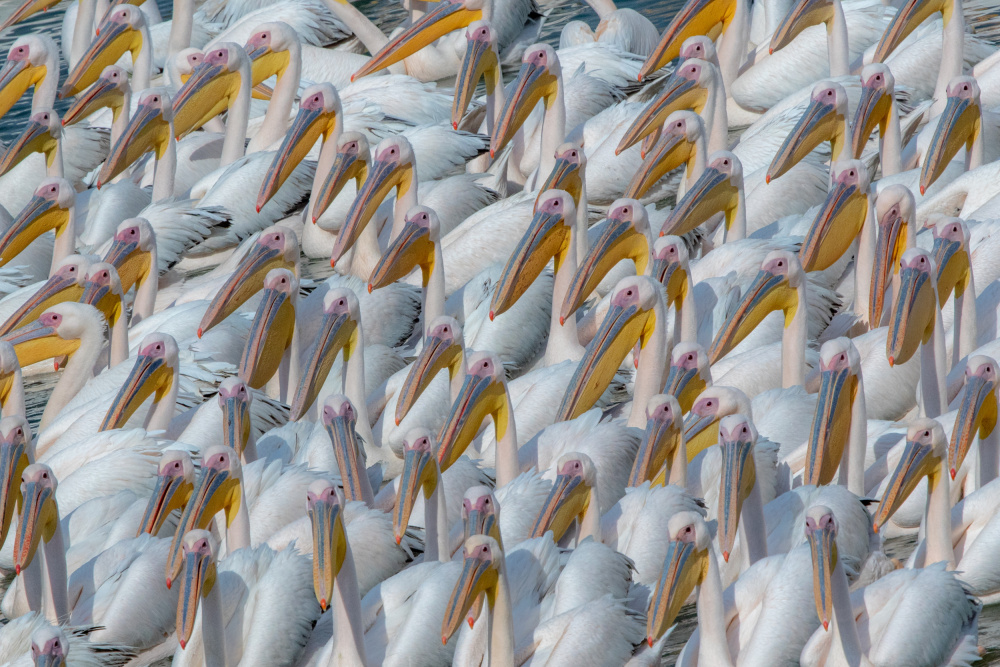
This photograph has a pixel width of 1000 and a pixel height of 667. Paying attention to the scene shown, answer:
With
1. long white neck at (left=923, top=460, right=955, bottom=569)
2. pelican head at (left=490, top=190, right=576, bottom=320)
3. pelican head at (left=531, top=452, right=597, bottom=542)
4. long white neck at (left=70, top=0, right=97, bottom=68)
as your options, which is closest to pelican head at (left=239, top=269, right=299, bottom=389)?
pelican head at (left=490, top=190, right=576, bottom=320)

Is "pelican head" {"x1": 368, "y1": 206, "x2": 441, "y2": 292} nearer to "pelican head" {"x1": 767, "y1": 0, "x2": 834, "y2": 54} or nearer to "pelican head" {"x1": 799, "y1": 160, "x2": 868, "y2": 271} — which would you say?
"pelican head" {"x1": 799, "y1": 160, "x2": 868, "y2": 271}

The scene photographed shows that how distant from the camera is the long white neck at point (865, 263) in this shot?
24.2 feet

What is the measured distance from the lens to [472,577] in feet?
16.6

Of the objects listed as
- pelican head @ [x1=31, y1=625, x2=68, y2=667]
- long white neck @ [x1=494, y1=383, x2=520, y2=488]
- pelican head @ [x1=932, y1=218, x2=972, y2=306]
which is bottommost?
long white neck @ [x1=494, y1=383, x2=520, y2=488]

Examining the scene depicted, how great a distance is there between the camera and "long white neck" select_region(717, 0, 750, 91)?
1030 centimetres

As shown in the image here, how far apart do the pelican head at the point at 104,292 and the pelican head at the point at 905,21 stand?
14.2ft

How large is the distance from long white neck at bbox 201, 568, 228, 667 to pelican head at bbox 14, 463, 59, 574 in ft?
2.97

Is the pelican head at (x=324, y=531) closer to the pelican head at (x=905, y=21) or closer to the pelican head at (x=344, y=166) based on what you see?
the pelican head at (x=344, y=166)

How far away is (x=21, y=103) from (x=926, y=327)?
905cm

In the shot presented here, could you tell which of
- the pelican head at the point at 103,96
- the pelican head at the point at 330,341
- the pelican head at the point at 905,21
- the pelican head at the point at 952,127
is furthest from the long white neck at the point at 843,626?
the pelican head at the point at 103,96

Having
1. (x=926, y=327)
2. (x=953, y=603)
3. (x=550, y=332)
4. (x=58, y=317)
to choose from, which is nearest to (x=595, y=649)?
(x=953, y=603)

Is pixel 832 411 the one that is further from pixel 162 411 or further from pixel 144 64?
pixel 144 64

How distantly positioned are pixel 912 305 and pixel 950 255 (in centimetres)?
41

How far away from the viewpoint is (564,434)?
21.4 ft
